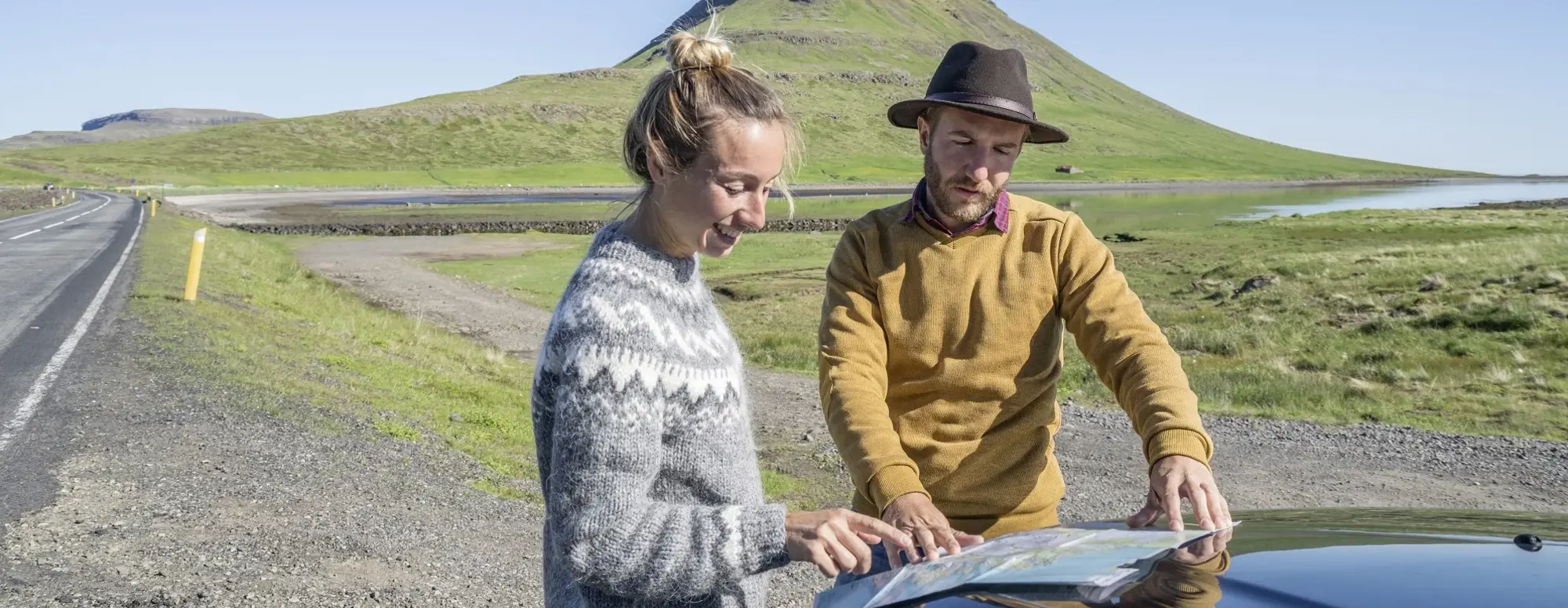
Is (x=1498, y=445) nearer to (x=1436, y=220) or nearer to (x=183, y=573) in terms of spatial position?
(x=183, y=573)

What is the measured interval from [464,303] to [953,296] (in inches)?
803

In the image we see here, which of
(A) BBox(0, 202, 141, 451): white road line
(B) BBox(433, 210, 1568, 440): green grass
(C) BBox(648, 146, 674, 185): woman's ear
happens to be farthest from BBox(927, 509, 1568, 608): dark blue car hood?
(B) BBox(433, 210, 1568, 440): green grass

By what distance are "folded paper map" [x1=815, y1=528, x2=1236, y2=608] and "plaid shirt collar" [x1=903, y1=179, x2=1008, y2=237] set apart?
0.81 metres

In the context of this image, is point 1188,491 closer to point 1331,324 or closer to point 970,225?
point 970,225

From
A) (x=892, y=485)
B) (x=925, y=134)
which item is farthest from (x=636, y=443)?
(x=925, y=134)

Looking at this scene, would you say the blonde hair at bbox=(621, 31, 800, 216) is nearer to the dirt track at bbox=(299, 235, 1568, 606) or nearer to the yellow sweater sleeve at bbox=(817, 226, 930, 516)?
the yellow sweater sleeve at bbox=(817, 226, 930, 516)

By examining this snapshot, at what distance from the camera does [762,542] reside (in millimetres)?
1805

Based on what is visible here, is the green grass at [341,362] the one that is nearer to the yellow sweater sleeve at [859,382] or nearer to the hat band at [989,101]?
the yellow sweater sleeve at [859,382]

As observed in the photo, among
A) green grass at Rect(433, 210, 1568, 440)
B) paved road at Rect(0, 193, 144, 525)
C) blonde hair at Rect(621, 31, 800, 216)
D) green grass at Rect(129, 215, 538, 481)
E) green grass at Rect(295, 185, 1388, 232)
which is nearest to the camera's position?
blonde hair at Rect(621, 31, 800, 216)

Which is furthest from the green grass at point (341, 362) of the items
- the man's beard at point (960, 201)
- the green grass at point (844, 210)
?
the green grass at point (844, 210)

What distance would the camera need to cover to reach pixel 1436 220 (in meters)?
50.6

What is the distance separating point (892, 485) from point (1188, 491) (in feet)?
1.90

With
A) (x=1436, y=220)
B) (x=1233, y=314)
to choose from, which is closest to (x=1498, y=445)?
(x=1233, y=314)

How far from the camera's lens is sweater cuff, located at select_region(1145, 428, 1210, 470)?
2.41 meters
